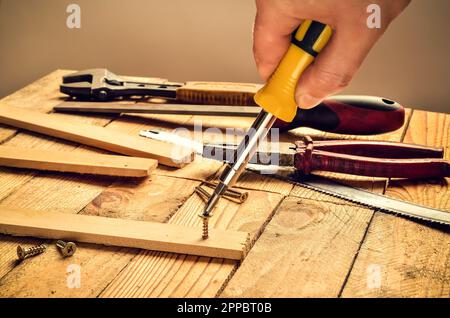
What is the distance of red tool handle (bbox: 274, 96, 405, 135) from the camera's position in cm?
135

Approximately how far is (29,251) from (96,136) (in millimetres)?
481

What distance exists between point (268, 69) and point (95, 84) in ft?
2.82

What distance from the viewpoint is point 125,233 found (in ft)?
3.08

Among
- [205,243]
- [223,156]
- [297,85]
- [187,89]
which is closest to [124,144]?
[223,156]

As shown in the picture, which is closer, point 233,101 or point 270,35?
point 270,35

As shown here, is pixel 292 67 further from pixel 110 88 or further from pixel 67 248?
pixel 110 88

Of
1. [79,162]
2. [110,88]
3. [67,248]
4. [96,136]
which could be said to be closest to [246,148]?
[67,248]

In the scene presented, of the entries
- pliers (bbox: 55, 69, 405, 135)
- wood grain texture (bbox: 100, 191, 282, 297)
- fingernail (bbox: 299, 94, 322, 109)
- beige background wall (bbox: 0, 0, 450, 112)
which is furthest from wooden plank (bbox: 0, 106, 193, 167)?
beige background wall (bbox: 0, 0, 450, 112)

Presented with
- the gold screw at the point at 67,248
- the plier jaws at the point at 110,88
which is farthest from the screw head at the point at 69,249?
the plier jaws at the point at 110,88

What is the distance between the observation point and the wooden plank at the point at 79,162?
1175 millimetres

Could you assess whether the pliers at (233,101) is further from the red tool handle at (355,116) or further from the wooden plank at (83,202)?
the wooden plank at (83,202)

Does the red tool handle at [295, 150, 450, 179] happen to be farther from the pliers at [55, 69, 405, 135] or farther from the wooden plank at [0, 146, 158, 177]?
the wooden plank at [0, 146, 158, 177]

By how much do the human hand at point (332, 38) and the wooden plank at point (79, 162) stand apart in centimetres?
45

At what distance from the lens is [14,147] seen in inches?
51.5
